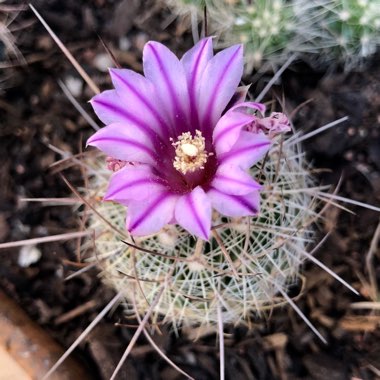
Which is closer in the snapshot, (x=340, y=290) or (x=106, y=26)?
(x=340, y=290)

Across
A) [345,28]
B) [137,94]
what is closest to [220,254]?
[137,94]

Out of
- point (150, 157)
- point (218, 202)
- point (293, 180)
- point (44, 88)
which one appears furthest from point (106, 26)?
point (218, 202)

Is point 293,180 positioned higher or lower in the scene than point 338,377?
higher

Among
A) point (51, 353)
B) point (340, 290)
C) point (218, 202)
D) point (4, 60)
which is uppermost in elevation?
point (4, 60)

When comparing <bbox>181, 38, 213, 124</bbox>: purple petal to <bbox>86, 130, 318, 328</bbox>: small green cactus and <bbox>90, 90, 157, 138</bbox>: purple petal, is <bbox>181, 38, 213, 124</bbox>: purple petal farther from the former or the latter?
<bbox>86, 130, 318, 328</bbox>: small green cactus

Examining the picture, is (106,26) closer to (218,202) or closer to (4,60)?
(4,60)

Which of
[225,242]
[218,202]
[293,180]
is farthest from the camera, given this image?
[293,180]

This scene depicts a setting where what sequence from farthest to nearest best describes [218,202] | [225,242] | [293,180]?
1. [293,180]
2. [225,242]
3. [218,202]
